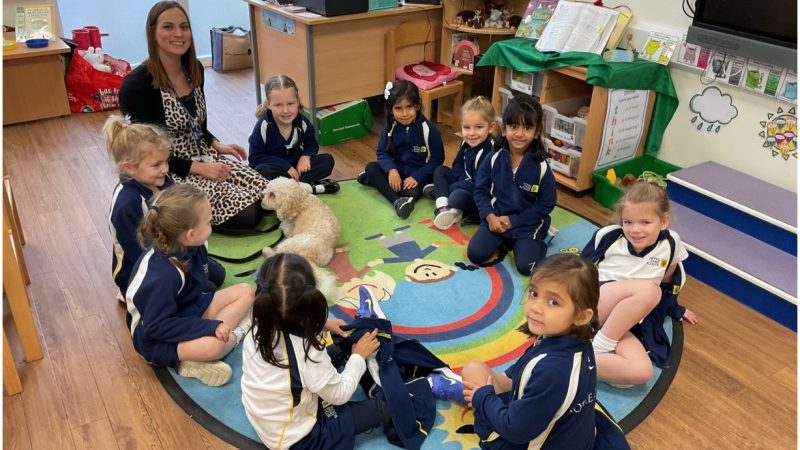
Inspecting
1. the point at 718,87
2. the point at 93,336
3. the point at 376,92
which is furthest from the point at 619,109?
the point at 93,336

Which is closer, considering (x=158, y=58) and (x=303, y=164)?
(x=158, y=58)

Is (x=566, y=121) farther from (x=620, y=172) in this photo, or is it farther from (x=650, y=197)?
(x=650, y=197)

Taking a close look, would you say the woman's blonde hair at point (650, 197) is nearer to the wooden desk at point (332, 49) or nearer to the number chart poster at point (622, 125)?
the number chart poster at point (622, 125)

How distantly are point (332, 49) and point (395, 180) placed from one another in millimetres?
Answer: 1092

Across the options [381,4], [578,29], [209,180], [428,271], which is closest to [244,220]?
[209,180]

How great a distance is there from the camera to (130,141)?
2174 millimetres

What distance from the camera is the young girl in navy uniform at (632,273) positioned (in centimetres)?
204

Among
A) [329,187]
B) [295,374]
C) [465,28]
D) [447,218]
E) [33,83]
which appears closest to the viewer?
[295,374]

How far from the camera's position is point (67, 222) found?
118 inches

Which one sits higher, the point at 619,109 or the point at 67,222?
the point at 619,109

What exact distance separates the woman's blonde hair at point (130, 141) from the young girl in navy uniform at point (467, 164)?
1310mm

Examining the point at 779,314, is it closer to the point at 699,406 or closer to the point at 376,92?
the point at 699,406

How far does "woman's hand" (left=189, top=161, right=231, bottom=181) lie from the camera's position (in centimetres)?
283

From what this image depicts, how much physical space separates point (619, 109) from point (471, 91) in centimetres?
140
